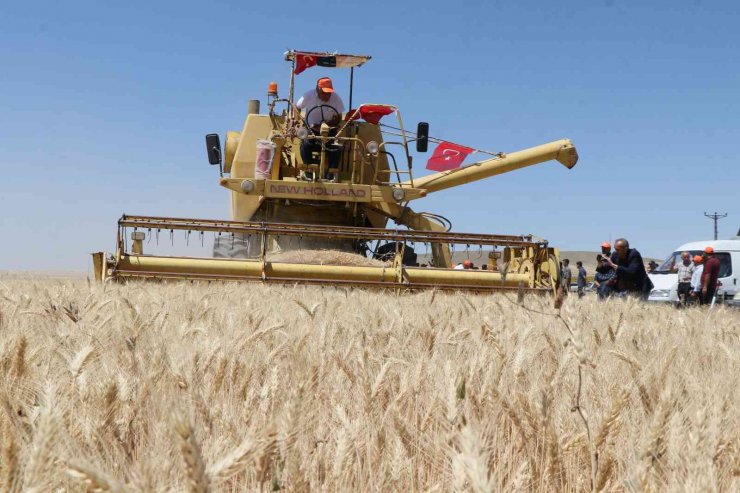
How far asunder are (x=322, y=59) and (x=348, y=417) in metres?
9.80

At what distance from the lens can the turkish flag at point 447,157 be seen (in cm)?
1098

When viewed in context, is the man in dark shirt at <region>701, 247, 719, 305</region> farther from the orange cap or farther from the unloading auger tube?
the orange cap

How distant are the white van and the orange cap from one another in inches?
331

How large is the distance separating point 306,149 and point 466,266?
2.58 metres

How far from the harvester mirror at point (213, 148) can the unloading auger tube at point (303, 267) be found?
6.76ft

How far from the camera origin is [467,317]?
13.3 ft

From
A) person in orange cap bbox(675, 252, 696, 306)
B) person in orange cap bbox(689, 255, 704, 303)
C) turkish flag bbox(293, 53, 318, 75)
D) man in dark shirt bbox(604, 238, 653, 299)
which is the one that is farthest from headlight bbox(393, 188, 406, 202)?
person in orange cap bbox(675, 252, 696, 306)

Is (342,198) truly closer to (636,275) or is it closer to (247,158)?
(247,158)

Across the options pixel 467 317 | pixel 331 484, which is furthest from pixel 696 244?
pixel 331 484

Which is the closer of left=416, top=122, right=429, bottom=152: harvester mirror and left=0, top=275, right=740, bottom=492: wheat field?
left=0, top=275, right=740, bottom=492: wheat field

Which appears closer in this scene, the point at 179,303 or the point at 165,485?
the point at 165,485

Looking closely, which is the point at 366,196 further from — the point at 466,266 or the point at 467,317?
the point at 467,317

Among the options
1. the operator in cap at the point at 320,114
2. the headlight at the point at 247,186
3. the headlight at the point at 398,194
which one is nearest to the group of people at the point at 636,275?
the headlight at the point at 398,194

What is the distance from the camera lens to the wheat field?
963mm
